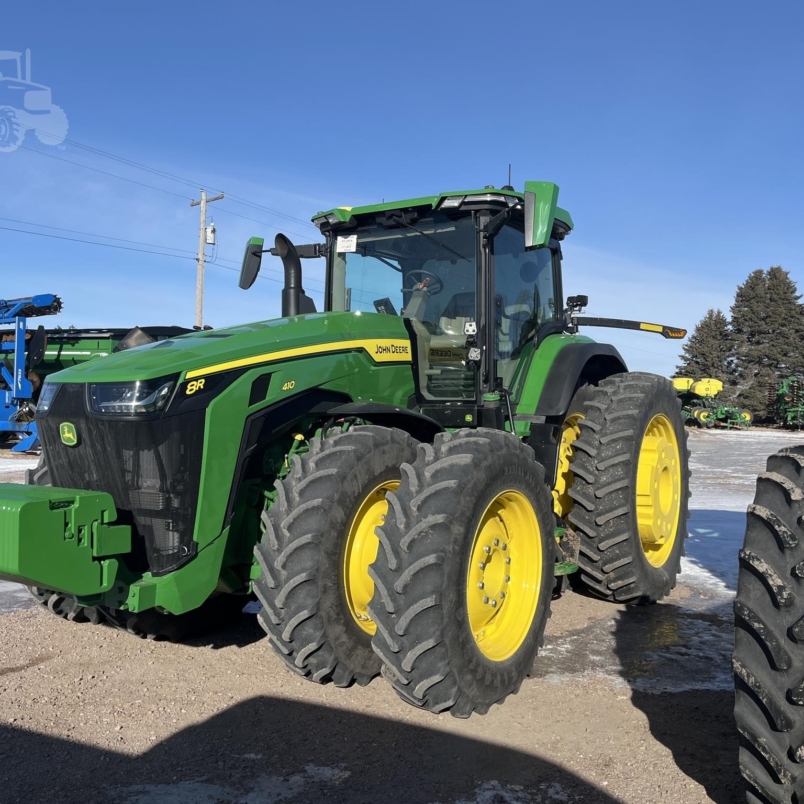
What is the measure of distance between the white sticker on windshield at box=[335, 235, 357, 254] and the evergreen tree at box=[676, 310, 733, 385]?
43.6 meters

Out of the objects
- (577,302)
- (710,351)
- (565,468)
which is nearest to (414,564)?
(565,468)

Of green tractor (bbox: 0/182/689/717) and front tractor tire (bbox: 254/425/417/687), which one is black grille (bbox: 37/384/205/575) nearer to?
green tractor (bbox: 0/182/689/717)

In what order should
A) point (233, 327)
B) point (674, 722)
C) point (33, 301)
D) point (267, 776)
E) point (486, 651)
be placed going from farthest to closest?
point (33, 301), point (233, 327), point (486, 651), point (674, 722), point (267, 776)

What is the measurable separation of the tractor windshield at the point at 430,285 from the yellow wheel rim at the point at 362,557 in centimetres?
118

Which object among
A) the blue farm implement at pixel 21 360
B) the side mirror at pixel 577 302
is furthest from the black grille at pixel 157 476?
the blue farm implement at pixel 21 360

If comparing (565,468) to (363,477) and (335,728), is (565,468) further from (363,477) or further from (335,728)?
(335,728)

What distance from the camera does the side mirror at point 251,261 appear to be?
16.3 feet

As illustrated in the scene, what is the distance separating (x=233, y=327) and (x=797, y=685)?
3035mm

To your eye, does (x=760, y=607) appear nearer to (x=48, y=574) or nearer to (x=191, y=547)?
(x=191, y=547)

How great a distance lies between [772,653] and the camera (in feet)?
7.16

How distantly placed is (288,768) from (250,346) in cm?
182

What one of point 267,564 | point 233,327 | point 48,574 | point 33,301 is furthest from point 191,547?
point 33,301

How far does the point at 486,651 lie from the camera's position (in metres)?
3.52

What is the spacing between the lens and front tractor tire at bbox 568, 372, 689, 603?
471 centimetres
